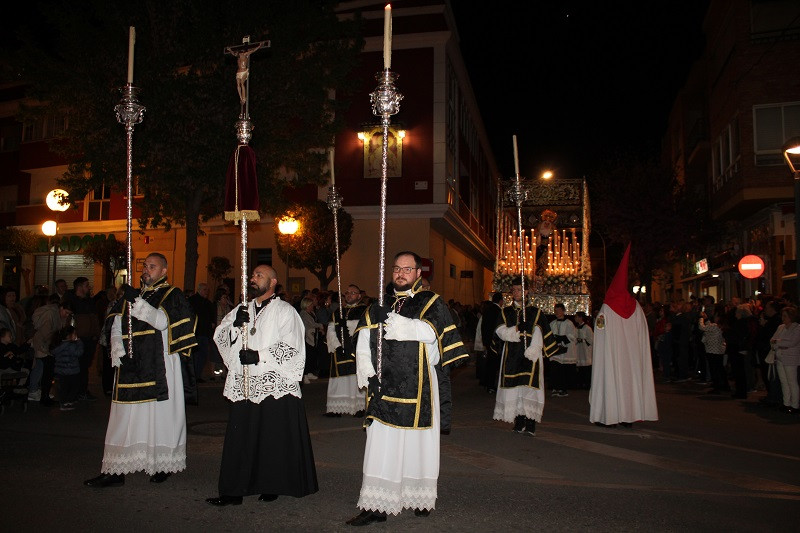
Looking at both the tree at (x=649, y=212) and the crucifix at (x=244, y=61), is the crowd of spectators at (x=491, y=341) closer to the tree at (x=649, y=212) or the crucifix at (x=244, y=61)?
the crucifix at (x=244, y=61)

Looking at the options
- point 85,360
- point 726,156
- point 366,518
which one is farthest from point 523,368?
point 726,156

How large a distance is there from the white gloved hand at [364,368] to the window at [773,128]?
1902cm

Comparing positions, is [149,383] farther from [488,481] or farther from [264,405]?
[488,481]

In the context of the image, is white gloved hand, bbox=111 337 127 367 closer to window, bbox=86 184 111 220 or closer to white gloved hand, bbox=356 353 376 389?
white gloved hand, bbox=356 353 376 389

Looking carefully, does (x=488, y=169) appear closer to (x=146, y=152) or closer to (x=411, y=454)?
(x=146, y=152)

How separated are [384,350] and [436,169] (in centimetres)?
1937

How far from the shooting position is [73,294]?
40.6 feet

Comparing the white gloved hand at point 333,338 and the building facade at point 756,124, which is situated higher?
the building facade at point 756,124

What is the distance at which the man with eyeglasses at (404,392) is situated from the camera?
5199 millimetres

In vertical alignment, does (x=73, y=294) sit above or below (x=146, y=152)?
below

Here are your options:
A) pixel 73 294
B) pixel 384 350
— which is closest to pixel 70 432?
pixel 73 294

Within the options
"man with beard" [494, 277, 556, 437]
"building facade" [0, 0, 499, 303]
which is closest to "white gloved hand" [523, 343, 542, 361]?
"man with beard" [494, 277, 556, 437]

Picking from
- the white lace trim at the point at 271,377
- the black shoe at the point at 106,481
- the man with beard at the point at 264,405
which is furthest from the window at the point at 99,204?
the white lace trim at the point at 271,377

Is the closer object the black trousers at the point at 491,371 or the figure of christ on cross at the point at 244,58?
the figure of christ on cross at the point at 244,58
